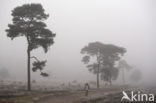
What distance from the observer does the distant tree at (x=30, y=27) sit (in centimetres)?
3688

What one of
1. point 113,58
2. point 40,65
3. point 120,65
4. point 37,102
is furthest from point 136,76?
point 37,102

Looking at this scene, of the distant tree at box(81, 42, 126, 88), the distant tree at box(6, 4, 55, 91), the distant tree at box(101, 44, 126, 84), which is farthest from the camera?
the distant tree at box(101, 44, 126, 84)

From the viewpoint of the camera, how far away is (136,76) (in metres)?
138

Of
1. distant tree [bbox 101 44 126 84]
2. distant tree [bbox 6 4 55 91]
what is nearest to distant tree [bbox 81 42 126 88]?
distant tree [bbox 101 44 126 84]

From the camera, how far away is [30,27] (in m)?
36.9

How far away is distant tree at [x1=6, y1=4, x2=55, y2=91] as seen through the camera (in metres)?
36.9

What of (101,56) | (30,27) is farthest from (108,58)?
(30,27)

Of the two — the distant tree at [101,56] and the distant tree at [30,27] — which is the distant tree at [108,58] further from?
the distant tree at [30,27]

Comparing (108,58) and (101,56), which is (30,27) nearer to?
(101,56)

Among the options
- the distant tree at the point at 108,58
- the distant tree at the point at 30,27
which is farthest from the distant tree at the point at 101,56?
the distant tree at the point at 30,27

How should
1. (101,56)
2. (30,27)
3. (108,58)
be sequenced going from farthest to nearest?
(108,58) < (101,56) < (30,27)

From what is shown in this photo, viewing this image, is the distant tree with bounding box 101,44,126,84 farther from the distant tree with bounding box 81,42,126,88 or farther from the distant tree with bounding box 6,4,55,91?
the distant tree with bounding box 6,4,55,91

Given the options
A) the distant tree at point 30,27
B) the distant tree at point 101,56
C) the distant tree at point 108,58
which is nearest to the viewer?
the distant tree at point 30,27

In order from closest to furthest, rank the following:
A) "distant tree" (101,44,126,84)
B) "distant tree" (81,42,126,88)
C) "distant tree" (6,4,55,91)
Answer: "distant tree" (6,4,55,91) < "distant tree" (81,42,126,88) < "distant tree" (101,44,126,84)
